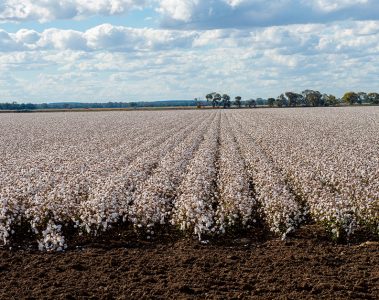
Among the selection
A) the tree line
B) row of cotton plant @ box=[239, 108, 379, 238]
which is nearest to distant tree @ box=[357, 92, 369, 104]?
the tree line

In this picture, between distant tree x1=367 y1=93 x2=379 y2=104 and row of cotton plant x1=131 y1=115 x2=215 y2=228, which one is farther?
distant tree x1=367 y1=93 x2=379 y2=104

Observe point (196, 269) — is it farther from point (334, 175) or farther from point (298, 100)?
point (298, 100)

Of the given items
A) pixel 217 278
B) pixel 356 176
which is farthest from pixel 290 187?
pixel 217 278

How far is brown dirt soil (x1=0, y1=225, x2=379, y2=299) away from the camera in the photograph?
809 centimetres

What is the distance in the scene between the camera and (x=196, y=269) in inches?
359

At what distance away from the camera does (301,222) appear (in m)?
12.4

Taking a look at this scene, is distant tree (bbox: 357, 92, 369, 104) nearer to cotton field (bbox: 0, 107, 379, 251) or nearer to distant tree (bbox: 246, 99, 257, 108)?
distant tree (bbox: 246, 99, 257, 108)

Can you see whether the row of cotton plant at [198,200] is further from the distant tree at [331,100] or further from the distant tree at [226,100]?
the distant tree at [331,100]

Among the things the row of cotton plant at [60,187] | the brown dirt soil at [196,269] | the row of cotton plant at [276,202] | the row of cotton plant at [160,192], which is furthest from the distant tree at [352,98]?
the brown dirt soil at [196,269]

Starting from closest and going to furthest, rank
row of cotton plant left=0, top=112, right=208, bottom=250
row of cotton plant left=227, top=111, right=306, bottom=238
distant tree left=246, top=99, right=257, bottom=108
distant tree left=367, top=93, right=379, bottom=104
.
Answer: row of cotton plant left=227, top=111, right=306, bottom=238 < row of cotton plant left=0, top=112, right=208, bottom=250 < distant tree left=246, top=99, right=257, bottom=108 < distant tree left=367, top=93, right=379, bottom=104

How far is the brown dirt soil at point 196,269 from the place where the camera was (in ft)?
26.5

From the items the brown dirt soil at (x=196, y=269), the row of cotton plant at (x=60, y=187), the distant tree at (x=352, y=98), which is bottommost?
the brown dirt soil at (x=196, y=269)

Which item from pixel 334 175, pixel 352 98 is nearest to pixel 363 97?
pixel 352 98

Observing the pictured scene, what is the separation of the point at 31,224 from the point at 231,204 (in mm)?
4695
